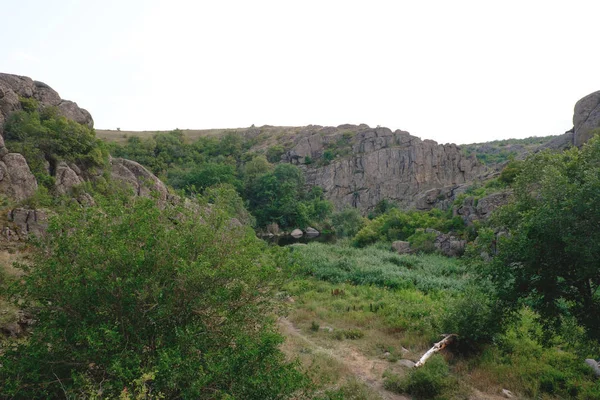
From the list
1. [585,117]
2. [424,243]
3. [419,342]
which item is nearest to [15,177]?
[419,342]

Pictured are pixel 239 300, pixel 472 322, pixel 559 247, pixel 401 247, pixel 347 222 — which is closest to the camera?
pixel 239 300

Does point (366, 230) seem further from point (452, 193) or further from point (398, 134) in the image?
point (398, 134)

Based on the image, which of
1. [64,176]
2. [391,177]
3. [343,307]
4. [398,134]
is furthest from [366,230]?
[398,134]

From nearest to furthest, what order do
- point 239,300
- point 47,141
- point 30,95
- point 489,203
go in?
point 239,300 → point 47,141 → point 30,95 → point 489,203

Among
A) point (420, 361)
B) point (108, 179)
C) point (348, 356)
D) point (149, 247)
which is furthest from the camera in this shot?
point (108, 179)

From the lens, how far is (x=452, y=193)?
47219mm

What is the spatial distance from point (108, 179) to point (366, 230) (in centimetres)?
2812

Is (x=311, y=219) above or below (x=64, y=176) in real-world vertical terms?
below

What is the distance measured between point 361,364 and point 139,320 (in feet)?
25.9

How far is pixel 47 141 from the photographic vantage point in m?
20.7

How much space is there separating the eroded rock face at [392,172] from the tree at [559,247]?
7372cm

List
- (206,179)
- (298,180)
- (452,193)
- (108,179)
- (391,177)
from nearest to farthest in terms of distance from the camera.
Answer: (108,179) < (452,193) < (206,179) < (298,180) < (391,177)

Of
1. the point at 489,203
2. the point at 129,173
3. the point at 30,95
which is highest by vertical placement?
the point at 30,95

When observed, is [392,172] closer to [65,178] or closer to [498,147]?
[498,147]
